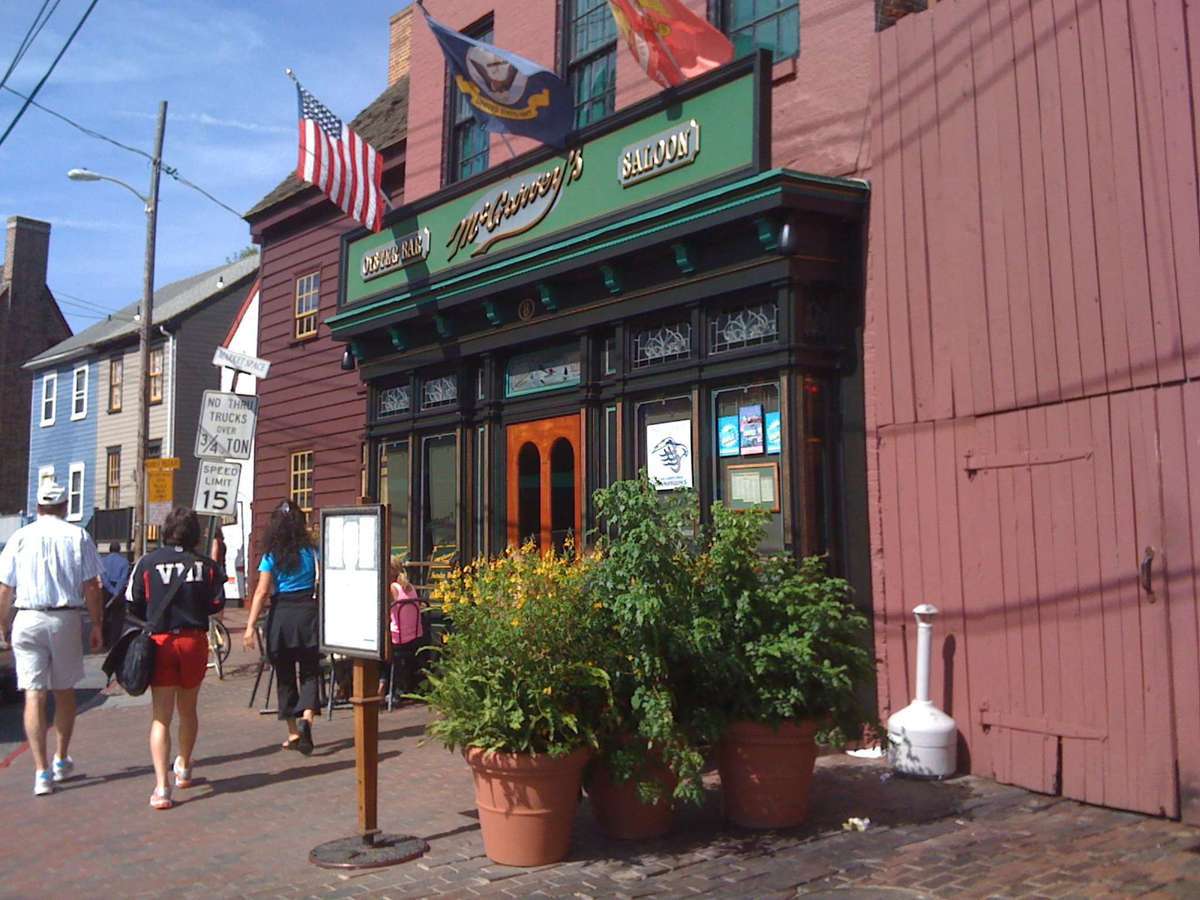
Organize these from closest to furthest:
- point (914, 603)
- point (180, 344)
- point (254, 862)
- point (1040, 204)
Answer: point (254, 862) < point (1040, 204) < point (914, 603) < point (180, 344)

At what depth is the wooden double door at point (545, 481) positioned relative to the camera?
1010 cm

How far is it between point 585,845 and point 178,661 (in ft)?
9.56

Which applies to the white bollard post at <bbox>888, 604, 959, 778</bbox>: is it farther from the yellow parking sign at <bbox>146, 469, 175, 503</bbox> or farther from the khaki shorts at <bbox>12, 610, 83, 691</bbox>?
the yellow parking sign at <bbox>146, 469, 175, 503</bbox>

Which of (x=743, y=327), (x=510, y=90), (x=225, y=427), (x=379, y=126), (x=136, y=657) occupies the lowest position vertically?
(x=136, y=657)

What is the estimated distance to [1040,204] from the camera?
6.72m

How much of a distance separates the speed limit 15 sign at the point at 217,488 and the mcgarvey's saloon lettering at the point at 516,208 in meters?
3.06

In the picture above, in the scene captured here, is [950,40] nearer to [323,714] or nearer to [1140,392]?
[1140,392]

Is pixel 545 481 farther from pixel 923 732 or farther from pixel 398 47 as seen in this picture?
pixel 398 47

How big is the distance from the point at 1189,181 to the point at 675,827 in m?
4.22

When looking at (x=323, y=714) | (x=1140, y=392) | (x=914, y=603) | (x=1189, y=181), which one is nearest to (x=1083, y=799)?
(x=914, y=603)

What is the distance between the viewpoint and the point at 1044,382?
6605 millimetres

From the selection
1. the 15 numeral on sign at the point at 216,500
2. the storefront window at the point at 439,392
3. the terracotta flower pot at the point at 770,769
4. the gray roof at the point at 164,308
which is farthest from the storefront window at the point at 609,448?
the gray roof at the point at 164,308

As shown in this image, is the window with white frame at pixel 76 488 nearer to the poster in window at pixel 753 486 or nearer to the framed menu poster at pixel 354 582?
the poster in window at pixel 753 486

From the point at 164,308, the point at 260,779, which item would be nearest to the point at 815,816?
the point at 260,779
